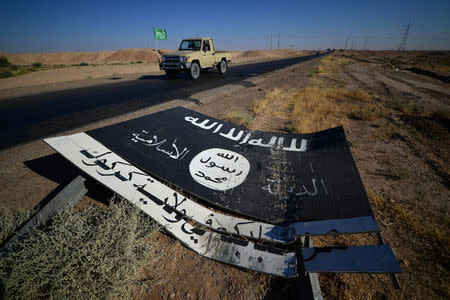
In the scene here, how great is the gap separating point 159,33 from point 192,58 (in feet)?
39.4

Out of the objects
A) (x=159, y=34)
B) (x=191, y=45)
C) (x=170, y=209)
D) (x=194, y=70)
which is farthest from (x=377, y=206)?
(x=159, y=34)

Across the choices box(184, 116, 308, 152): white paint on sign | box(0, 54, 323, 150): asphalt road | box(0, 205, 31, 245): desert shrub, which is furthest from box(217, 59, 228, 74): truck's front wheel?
box(0, 205, 31, 245): desert shrub

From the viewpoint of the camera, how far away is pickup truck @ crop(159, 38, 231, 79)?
36.6ft

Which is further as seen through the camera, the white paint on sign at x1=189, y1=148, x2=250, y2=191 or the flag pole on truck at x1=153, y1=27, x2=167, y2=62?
the flag pole on truck at x1=153, y1=27, x2=167, y2=62

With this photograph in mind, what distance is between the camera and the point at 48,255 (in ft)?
5.24

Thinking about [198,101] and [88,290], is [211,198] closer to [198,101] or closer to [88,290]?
[88,290]

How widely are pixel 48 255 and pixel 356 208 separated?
9.36 ft

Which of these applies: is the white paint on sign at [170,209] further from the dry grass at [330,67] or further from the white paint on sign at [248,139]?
the dry grass at [330,67]

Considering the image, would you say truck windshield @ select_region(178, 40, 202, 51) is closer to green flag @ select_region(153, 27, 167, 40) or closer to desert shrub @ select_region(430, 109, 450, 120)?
green flag @ select_region(153, 27, 167, 40)

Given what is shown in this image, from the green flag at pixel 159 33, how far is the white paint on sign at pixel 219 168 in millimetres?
21451

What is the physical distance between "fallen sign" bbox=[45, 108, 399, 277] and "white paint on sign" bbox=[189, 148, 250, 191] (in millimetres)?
13

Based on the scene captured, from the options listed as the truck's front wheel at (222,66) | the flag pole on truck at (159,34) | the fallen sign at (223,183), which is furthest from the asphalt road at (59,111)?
the flag pole on truck at (159,34)

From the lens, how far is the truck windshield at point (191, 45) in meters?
12.3

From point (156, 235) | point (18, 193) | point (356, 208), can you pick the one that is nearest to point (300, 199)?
point (356, 208)
